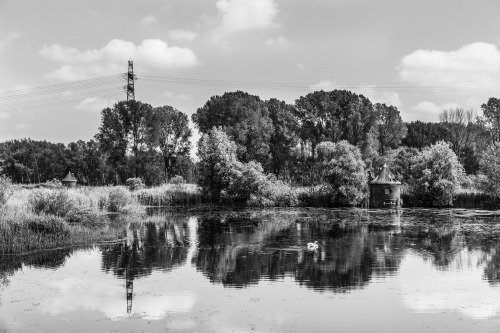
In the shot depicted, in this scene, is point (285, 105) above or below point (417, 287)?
above

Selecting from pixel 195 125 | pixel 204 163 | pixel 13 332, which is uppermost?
pixel 195 125

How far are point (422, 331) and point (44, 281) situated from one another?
1481 centimetres

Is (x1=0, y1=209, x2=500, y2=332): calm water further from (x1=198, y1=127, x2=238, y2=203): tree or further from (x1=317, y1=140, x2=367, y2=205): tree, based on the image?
(x1=198, y1=127, x2=238, y2=203): tree

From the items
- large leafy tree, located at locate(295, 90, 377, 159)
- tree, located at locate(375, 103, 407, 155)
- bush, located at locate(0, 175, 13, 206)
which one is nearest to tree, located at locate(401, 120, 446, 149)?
tree, located at locate(375, 103, 407, 155)

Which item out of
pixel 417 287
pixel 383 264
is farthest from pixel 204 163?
pixel 417 287

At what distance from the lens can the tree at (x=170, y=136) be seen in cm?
8238

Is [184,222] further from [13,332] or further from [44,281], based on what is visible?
[13,332]

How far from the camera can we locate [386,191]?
56094 millimetres

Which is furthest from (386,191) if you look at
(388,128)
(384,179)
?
(388,128)

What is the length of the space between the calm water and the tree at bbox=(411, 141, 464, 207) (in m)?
19.7

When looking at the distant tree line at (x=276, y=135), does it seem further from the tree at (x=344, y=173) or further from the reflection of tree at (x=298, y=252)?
the reflection of tree at (x=298, y=252)

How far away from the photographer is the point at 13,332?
15.1 meters

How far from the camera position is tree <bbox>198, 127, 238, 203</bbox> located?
209 feet

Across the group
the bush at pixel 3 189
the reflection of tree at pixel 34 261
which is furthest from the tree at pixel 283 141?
the reflection of tree at pixel 34 261
